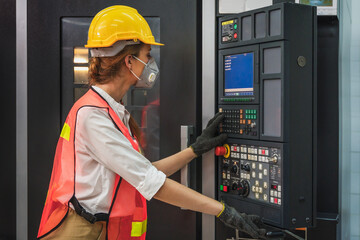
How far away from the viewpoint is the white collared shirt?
4.49ft

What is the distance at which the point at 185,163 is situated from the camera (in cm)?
190

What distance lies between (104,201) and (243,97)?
729 millimetres

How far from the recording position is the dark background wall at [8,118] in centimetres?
213

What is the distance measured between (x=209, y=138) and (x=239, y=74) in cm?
32

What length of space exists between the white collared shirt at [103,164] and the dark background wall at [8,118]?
2.90ft

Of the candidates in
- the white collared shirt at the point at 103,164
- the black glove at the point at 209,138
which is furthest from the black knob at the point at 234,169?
the white collared shirt at the point at 103,164

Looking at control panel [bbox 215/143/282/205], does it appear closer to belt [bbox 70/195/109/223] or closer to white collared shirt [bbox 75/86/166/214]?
white collared shirt [bbox 75/86/166/214]

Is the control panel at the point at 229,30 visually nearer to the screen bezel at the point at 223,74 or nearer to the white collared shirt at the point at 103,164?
the screen bezel at the point at 223,74

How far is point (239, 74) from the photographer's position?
178 cm

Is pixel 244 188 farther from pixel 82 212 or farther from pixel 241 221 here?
pixel 82 212

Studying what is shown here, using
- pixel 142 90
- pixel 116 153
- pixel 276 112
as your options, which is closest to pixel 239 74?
pixel 276 112

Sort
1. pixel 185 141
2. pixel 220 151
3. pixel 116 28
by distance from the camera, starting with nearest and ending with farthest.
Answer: pixel 116 28
pixel 220 151
pixel 185 141

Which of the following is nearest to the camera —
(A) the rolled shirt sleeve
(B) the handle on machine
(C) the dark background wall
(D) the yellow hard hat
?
(A) the rolled shirt sleeve

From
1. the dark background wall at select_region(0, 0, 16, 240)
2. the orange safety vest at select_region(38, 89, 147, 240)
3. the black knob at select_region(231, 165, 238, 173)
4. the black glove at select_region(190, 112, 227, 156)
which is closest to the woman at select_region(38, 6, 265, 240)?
the orange safety vest at select_region(38, 89, 147, 240)
